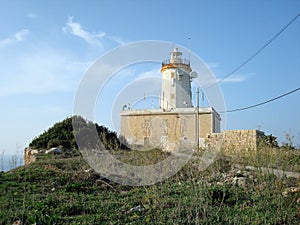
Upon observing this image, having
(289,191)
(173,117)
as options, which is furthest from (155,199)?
(173,117)

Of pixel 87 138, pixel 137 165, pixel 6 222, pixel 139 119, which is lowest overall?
pixel 6 222

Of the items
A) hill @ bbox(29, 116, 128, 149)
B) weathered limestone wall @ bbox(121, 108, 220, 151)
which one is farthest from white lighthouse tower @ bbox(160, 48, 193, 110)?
hill @ bbox(29, 116, 128, 149)

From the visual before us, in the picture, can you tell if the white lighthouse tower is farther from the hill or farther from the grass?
the grass

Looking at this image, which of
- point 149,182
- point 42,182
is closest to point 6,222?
point 42,182

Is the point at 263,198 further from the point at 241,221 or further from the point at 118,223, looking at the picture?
the point at 118,223

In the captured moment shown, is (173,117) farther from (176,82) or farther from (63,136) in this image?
(63,136)

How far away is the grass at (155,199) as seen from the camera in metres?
4.04

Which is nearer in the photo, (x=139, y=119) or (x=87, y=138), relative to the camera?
(x=87, y=138)

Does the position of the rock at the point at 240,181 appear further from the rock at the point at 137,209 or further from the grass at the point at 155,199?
the rock at the point at 137,209

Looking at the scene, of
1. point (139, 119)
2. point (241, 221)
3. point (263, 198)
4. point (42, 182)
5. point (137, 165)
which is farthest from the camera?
point (139, 119)

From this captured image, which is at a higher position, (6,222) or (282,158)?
(282,158)

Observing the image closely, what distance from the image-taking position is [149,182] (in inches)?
259

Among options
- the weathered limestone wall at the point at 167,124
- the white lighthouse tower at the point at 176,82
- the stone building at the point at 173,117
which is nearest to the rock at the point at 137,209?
the stone building at the point at 173,117

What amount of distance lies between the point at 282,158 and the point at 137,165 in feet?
11.0
